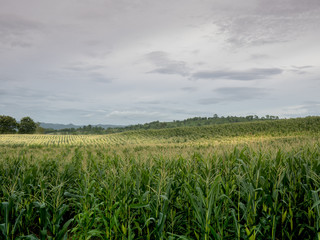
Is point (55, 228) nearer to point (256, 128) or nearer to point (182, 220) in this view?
point (182, 220)

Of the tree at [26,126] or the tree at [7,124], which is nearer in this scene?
the tree at [7,124]

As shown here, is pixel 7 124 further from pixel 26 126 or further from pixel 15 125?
pixel 26 126

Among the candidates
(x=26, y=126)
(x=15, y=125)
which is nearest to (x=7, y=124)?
(x=15, y=125)

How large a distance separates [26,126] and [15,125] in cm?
413

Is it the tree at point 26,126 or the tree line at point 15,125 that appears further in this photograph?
the tree at point 26,126

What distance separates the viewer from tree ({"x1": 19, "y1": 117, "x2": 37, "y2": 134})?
300 ft

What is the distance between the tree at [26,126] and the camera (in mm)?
91375

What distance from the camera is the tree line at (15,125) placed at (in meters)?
88.2

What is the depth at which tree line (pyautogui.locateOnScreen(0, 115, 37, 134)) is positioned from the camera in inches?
3472

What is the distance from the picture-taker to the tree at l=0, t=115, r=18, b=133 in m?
87.8

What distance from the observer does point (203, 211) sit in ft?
11.6

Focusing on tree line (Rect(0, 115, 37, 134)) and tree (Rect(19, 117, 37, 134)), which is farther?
tree (Rect(19, 117, 37, 134))

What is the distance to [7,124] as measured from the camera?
3484 inches

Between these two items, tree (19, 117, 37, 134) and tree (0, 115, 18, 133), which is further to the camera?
tree (19, 117, 37, 134)
